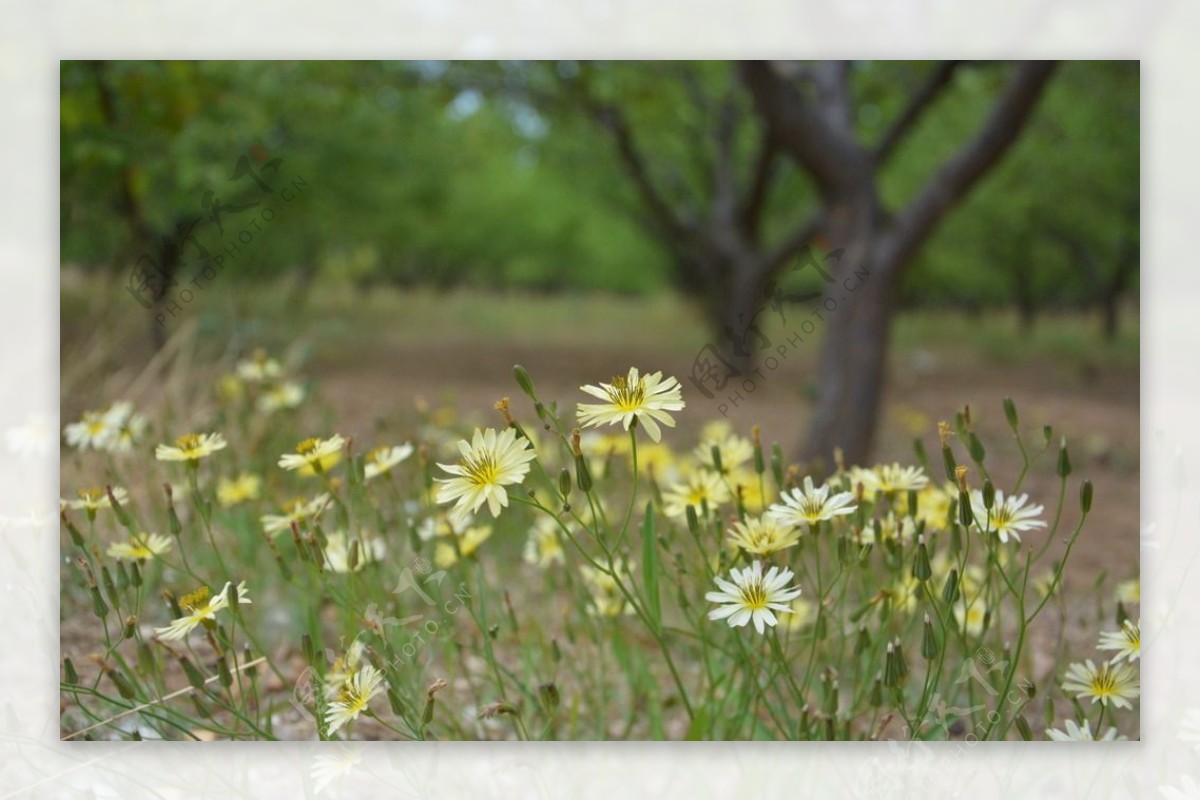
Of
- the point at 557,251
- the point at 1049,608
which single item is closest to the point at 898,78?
the point at 1049,608

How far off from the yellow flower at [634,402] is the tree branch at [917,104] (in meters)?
1.92

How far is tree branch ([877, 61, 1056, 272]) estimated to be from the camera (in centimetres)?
233

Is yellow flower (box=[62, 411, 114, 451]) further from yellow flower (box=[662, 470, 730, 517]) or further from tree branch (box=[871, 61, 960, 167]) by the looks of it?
tree branch (box=[871, 61, 960, 167])

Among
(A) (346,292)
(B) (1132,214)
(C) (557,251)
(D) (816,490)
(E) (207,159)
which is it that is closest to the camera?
(D) (816,490)

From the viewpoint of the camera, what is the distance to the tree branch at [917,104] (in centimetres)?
269

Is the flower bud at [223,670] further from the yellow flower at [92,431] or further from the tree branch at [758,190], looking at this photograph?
the tree branch at [758,190]

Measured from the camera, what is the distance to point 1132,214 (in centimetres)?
443

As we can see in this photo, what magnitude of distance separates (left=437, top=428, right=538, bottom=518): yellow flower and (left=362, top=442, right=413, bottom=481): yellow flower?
0.21 metres

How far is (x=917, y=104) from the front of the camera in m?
2.81

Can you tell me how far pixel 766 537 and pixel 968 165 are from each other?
67.4 inches

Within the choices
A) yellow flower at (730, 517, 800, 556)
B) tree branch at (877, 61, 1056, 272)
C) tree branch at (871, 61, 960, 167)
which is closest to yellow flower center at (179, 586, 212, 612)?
yellow flower at (730, 517, 800, 556)

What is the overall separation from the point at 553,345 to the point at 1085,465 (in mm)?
2989

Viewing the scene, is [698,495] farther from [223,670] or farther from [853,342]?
[853,342]

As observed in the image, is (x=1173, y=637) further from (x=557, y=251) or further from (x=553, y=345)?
(x=557, y=251)
